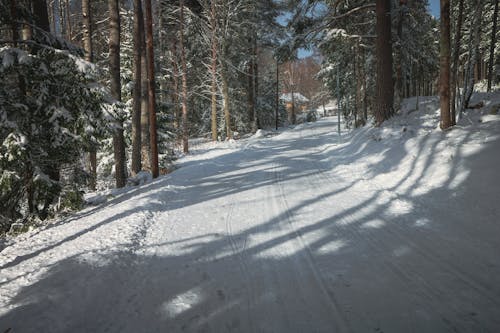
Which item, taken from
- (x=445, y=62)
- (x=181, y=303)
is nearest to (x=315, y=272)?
(x=181, y=303)

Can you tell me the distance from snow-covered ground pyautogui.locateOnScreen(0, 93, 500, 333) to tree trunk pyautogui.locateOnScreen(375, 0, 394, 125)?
4.77 m

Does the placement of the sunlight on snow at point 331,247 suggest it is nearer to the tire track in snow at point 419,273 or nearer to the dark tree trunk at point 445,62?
the tire track in snow at point 419,273

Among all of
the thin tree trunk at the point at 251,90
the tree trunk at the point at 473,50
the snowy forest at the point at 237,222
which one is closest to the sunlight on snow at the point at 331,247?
the snowy forest at the point at 237,222

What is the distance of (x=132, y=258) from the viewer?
390 centimetres

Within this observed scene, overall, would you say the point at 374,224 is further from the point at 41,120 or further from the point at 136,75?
the point at 136,75

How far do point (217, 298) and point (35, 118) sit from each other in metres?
5.85

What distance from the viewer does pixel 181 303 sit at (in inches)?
115

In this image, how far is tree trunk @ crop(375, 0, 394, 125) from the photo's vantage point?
1125 centimetres

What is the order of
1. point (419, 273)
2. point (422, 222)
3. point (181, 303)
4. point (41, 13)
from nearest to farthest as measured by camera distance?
1. point (181, 303)
2. point (419, 273)
3. point (422, 222)
4. point (41, 13)

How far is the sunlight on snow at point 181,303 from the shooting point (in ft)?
9.23

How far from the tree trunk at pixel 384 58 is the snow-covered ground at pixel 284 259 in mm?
4765

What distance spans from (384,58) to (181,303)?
11959 mm

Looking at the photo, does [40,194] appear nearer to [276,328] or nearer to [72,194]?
[72,194]

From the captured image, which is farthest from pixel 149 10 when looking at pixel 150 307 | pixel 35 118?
pixel 150 307
